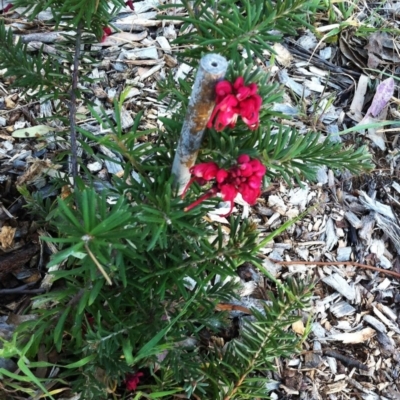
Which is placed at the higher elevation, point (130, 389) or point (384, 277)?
Result: point (130, 389)

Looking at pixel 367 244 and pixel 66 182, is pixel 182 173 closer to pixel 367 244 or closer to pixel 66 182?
pixel 66 182

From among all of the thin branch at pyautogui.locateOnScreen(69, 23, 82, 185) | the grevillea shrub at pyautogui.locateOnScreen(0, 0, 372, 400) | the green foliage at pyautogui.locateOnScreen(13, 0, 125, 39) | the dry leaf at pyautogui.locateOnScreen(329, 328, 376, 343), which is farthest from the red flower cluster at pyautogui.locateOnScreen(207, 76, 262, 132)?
the dry leaf at pyautogui.locateOnScreen(329, 328, 376, 343)

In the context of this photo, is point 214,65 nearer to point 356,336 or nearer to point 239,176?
point 239,176

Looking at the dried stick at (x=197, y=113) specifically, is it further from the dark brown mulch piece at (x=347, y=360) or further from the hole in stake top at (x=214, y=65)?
the dark brown mulch piece at (x=347, y=360)

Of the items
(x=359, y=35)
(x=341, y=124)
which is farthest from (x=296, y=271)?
(x=359, y=35)

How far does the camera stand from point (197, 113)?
0.99 m

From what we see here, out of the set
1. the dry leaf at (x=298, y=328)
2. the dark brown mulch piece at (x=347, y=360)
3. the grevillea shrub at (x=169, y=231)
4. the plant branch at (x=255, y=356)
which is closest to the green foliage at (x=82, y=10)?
the grevillea shrub at (x=169, y=231)

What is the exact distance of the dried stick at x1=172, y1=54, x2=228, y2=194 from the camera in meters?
0.90

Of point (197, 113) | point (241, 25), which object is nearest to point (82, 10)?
point (241, 25)

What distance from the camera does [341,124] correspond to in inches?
92.4

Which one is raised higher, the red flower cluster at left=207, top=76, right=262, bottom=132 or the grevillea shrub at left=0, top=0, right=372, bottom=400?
the red flower cluster at left=207, top=76, right=262, bottom=132

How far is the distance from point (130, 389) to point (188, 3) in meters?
1.00

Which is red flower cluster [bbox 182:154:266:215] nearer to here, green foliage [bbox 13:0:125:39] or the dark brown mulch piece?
green foliage [bbox 13:0:125:39]

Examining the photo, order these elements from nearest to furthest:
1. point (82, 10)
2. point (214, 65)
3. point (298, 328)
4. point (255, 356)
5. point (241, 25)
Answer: point (214, 65) < point (241, 25) < point (82, 10) < point (255, 356) < point (298, 328)
